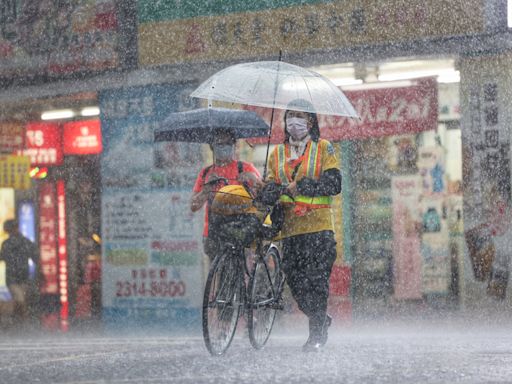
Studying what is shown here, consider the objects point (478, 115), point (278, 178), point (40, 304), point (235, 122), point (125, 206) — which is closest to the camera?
point (278, 178)

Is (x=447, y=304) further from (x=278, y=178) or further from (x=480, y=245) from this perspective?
(x=278, y=178)

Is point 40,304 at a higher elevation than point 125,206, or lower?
lower

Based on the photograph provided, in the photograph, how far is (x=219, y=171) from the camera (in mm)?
9867

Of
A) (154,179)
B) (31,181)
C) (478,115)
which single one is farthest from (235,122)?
(31,181)

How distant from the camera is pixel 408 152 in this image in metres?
15.4

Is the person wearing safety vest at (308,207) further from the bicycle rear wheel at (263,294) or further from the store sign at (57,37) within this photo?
the store sign at (57,37)

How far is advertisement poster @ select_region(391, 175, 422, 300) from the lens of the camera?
15.4 meters

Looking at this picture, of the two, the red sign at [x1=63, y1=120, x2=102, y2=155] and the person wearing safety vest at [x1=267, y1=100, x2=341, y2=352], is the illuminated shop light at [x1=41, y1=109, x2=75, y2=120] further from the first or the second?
the person wearing safety vest at [x1=267, y1=100, x2=341, y2=352]

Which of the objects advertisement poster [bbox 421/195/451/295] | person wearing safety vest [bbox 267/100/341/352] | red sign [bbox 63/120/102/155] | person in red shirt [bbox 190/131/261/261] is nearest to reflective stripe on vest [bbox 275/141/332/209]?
person wearing safety vest [bbox 267/100/341/352]

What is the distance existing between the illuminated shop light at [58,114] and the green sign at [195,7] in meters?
2.37

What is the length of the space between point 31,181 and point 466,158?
792 cm

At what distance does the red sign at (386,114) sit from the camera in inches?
575

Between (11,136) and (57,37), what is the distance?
1.87 metres

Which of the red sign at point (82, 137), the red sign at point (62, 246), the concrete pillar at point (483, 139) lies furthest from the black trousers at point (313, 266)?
the red sign at point (62, 246)
